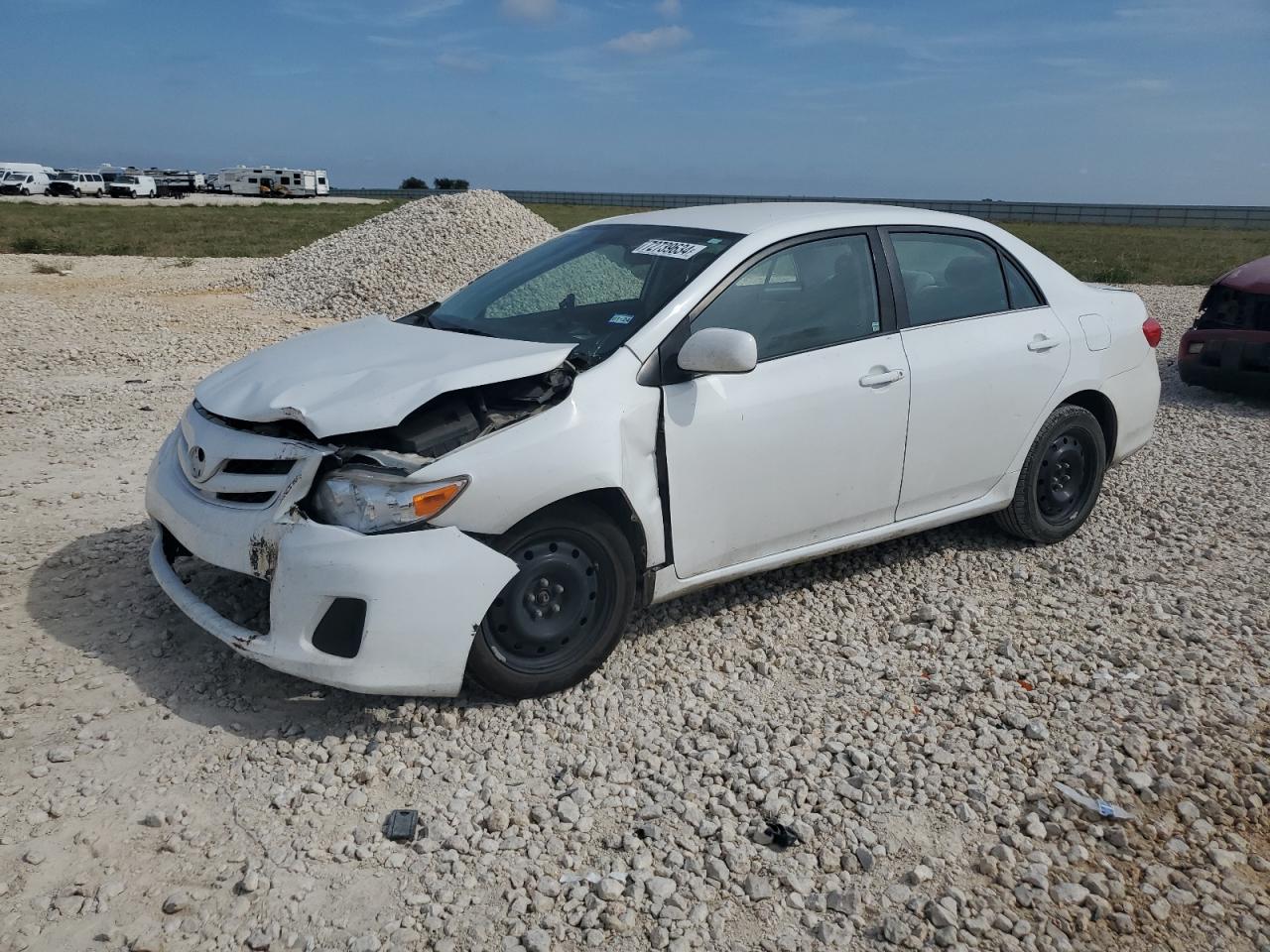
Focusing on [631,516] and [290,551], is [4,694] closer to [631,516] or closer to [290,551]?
[290,551]

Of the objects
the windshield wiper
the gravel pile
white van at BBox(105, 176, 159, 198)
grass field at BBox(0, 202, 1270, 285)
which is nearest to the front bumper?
the windshield wiper

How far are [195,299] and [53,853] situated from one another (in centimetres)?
1340

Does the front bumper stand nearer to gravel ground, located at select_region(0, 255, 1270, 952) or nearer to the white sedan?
the white sedan

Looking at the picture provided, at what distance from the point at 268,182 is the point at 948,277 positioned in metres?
77.6

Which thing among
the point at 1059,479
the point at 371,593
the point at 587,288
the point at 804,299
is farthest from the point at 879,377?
the point at 371,593

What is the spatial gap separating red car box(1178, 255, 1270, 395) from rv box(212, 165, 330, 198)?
241ft

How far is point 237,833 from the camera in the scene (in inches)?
124

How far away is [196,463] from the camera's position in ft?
12.9

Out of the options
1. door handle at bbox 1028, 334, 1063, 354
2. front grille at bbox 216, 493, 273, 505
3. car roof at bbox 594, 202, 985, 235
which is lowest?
front grille at bbox 216, 493, 273, 505

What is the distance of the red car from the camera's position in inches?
340

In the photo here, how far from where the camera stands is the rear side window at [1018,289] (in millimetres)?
5242

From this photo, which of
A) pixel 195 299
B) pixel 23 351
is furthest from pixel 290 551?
pixel 195 299

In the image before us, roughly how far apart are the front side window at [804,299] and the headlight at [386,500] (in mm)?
1309

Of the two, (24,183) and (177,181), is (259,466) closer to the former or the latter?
(24,183)
